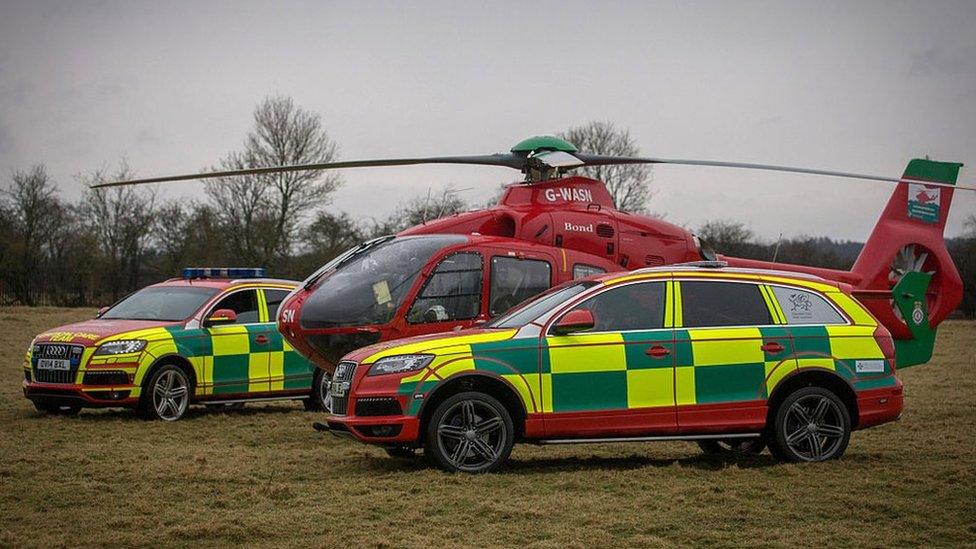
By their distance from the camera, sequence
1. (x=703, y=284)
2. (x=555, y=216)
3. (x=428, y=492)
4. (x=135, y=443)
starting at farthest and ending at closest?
(x=555, y=216)
(x=135, y=443)
(x=703, y=284)
(x=428, y=492)

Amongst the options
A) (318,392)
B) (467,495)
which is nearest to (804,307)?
(467,495)

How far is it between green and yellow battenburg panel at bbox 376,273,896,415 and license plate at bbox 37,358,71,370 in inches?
225

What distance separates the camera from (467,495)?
820 centimetres

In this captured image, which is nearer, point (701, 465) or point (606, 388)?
point (606, 388)

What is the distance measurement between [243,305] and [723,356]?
7562mm

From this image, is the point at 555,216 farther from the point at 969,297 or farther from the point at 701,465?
the point at 969,297

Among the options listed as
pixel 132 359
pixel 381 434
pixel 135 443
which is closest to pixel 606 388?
pixel 381 434

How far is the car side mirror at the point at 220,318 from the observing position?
14672 mm

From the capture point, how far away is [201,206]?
48.2 m

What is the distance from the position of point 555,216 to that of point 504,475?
4504mm

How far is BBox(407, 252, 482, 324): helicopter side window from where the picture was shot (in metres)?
11.8

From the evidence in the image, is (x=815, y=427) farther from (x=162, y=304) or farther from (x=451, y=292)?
(x=162, y=304)

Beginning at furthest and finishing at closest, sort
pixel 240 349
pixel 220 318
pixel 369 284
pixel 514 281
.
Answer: pixel 240 349 < pixel 220 318 < pixel 514 281 < pixel 369 284

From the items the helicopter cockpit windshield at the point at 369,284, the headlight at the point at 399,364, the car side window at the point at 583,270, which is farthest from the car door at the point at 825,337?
the helicopter cockpit windshield at the point at 369,284
